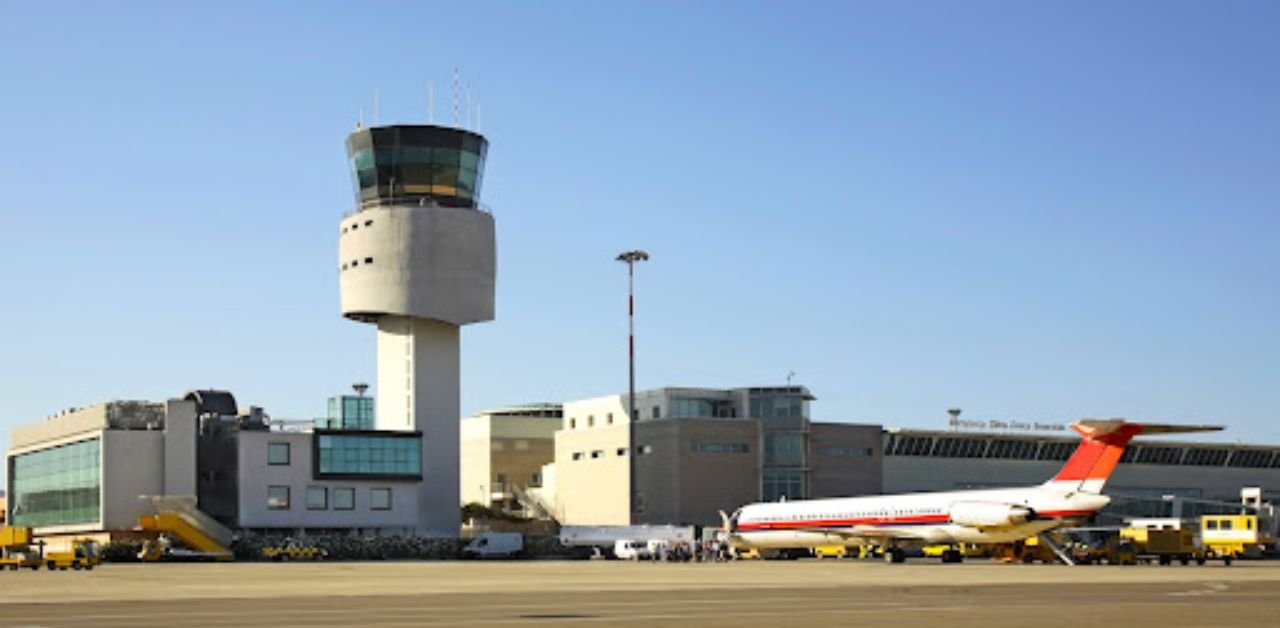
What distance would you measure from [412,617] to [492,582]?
2127 centimetres

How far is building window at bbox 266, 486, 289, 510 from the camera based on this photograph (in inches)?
4193

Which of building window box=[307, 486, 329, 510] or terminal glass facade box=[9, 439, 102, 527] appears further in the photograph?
building window box=[307, 486, 329, 510]

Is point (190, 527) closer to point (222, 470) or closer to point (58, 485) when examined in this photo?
point (222, 470)

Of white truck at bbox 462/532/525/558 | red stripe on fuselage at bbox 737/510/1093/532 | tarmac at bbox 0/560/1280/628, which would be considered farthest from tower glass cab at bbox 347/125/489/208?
tarmac at bbox 0/560/1280/628

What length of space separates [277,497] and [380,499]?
7146mm

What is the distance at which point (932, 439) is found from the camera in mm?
134500

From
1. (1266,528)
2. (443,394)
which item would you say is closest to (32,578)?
(443,394)

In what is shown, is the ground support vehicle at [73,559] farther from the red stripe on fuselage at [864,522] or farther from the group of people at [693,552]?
the red stripe on fuselage at [864,522]

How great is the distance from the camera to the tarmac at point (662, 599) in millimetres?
33656

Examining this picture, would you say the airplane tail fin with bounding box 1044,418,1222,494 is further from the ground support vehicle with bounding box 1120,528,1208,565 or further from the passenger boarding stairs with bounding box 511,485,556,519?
the passenger boarding stairs with bounding box 511,485,556,519

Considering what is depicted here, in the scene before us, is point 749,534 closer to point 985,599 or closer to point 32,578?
point 32,578

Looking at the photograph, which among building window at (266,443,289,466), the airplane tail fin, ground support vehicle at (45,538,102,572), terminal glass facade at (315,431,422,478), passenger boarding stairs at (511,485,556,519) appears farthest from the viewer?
passenger boarding stairs at (511,485,556,519)

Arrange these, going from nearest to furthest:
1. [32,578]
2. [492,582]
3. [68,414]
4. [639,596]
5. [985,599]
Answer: [985,599]
[639,596]
[492,582]
[32,578]
[68,414]

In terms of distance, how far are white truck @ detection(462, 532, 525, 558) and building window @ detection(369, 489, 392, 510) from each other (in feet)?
31.6
